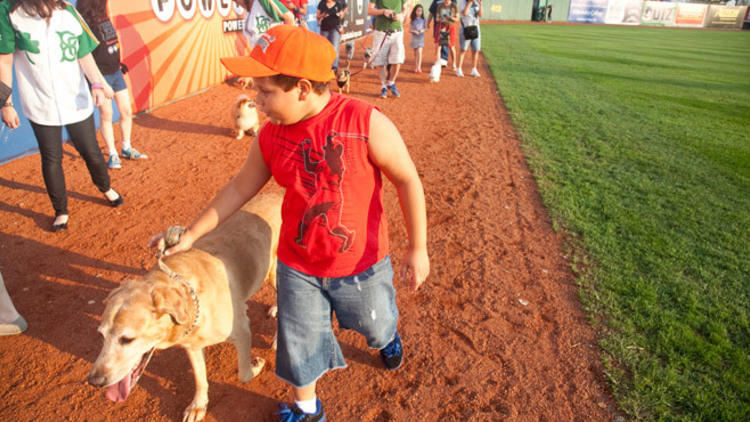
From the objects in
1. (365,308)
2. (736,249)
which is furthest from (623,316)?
(365,308)

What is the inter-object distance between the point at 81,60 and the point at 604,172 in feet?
22.9

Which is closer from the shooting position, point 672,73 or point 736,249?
point 736,249

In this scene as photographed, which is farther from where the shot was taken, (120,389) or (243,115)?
(243,115)

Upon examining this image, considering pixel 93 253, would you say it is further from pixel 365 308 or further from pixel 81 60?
pixel 365 308

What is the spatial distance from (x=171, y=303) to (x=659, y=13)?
199 feet

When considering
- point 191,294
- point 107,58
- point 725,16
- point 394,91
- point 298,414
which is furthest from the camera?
point 725,16

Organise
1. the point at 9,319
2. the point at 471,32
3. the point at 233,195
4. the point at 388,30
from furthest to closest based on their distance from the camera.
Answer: the point at 471,32
the point at 388,30
the point at 9,319
the point at 233,195

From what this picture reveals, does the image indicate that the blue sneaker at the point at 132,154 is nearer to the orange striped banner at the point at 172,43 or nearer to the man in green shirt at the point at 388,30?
the orange striped banner at the point at 172,43

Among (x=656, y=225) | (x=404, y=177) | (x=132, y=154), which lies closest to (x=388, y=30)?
(x=132, y=154)

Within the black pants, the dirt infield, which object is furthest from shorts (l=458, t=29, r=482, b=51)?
the black pants

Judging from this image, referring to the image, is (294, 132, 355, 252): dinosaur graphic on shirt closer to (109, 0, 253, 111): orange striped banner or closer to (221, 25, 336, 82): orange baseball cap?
(221, 25, 336, 82): orange baseball cap

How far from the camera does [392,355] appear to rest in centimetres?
292

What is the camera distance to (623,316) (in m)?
3.47

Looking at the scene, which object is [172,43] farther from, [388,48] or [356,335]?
[356,335]
